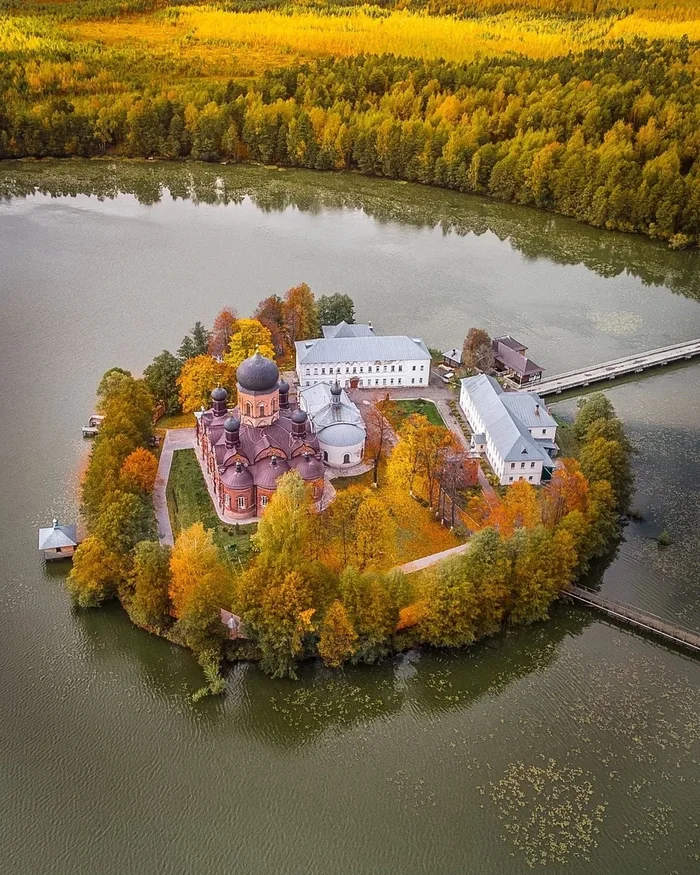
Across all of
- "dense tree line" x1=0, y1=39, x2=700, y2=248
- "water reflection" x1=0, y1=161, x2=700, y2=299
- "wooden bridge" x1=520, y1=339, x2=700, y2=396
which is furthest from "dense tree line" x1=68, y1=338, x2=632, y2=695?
"dense tree line" x1=0, y1=39, x2=700, y2=248

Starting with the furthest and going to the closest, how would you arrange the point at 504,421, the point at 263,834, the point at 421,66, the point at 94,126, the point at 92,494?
1. the point at 421,66
2. the point at 94,126
3. the point at 504,421
4. the point at 92,494
5. the point at 263,834

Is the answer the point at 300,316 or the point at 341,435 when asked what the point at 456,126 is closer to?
the point at 300,316

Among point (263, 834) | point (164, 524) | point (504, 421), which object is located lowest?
point (263, 834)

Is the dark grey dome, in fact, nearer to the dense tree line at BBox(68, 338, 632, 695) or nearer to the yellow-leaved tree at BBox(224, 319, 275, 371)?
the dense tree line at BBox(68, 338, 632, 695)

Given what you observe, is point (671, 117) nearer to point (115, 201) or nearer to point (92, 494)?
point (115, 201)

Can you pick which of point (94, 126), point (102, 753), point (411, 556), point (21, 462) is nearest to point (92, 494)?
point (21, 462)

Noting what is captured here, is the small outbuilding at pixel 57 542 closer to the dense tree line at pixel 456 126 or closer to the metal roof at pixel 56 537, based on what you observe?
the metal roof at pixel 56 537

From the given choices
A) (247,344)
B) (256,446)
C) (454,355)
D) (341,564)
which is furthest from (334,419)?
(454,355)
